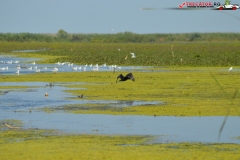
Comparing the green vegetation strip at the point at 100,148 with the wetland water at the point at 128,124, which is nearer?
the green vegetation strip at the point at 100,148

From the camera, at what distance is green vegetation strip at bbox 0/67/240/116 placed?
15.4m

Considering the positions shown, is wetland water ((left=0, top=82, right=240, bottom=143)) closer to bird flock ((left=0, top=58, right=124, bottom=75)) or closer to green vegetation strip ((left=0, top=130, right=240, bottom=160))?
green vegetation strip ((left=0, top=130, right=240, bottom=160))

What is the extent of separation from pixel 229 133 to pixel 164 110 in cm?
349

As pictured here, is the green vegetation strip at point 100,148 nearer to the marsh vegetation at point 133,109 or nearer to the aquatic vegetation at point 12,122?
the marsh vegetation at point 133,109

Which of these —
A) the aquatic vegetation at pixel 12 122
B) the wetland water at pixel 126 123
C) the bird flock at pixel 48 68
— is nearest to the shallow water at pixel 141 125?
the wetland water at pixel 126 123

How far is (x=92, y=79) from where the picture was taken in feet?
83.9

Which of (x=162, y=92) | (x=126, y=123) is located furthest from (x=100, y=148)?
(x=162, y=92)

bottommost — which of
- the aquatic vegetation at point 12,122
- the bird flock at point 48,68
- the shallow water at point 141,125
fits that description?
the bird flock at point 48,68

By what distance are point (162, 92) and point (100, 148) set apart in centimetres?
966

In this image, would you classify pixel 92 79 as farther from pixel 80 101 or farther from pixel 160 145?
pixel 160 145

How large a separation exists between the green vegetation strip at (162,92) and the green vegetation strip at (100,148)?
1.72 m

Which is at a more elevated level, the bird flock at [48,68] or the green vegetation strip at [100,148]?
the green vegetation strip at [100,148]

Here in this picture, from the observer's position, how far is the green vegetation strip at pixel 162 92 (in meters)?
15.4

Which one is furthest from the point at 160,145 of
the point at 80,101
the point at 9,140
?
the point at 80,101
